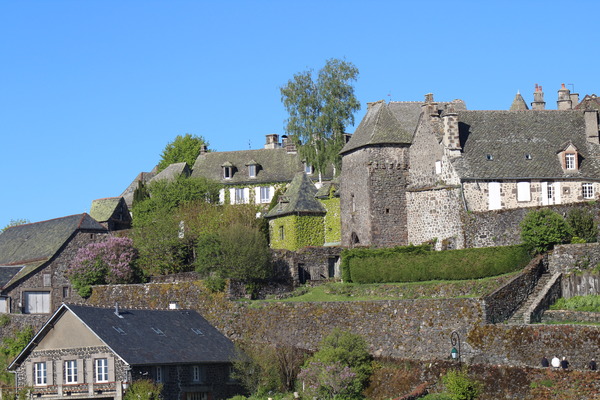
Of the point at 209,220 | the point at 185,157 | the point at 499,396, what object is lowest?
the point at 499,396

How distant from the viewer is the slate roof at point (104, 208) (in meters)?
86.2

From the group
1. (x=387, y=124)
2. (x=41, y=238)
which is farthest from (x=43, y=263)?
(x=387, y=124)

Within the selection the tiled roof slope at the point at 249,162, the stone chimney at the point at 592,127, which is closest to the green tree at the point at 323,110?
the tiled roof slope at the point at 249,162

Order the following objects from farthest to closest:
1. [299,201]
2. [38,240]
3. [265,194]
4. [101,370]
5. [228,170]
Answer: [228,170] < [265,194] < [38,240] < [299,201] < [101,370]

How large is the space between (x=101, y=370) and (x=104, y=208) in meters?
33.4

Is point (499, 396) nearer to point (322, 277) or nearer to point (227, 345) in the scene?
point (227, 345)

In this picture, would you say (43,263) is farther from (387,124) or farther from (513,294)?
(513,294)

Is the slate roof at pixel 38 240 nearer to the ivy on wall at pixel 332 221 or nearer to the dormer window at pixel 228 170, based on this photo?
the ivy on wall at pixel 332 221

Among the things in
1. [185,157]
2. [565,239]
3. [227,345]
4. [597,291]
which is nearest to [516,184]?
[565,239]

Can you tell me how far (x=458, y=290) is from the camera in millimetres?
58875

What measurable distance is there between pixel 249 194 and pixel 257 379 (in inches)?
1411

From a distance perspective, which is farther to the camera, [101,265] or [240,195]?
[240,195]

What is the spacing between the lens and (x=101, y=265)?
72625 mm

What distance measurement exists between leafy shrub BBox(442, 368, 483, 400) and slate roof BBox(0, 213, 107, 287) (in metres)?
32.4
